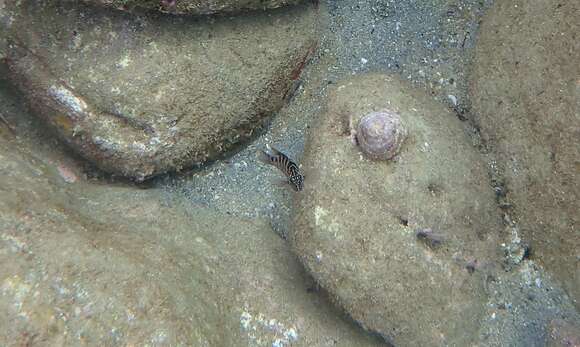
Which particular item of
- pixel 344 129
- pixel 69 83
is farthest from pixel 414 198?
pixel 69 83

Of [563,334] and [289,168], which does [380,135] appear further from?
[563,334]

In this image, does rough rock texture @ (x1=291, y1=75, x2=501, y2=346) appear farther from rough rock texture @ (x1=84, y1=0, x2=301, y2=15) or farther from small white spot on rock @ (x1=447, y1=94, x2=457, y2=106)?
rough rock texture @ (x1=84, y1=0, x2=301, y2=15)

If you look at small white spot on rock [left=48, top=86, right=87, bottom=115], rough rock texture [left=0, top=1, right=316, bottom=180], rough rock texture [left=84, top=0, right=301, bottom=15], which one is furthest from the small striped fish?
small white spot on rock [left=48, top=86, right=87, bottom=115]

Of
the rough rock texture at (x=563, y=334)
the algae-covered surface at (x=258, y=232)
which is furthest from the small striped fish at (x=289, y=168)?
the rough rock texture at (x=563, y=334)

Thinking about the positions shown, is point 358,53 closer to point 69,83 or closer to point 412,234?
point 412,234

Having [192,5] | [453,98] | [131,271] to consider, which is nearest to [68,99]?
[192,5]

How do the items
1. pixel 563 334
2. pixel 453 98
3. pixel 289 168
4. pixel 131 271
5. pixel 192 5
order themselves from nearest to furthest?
1. pixel 131 271
2. pixel 192 5
3. pixel 563 334
4. pixel 289 168
5. pixel 453 98
